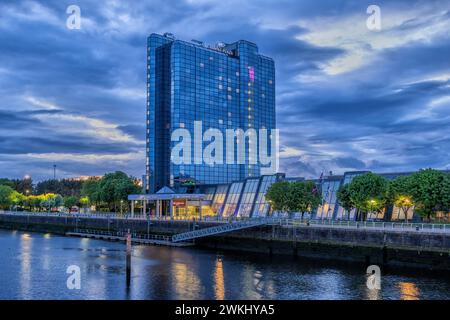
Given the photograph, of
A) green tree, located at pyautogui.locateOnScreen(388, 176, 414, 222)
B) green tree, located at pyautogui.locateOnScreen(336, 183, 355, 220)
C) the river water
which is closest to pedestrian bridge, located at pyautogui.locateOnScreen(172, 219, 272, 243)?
the river water

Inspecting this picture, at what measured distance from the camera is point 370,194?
82.6 metres

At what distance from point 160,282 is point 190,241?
4040 centimetres

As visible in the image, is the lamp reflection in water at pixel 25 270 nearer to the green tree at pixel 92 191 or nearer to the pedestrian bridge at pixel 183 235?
the pedestrian bridge at pixel 183 235

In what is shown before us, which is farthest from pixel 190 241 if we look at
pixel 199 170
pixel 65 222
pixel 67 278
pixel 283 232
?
pixel 199 170

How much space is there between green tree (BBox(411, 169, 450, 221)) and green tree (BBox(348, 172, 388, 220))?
6094 millimetres

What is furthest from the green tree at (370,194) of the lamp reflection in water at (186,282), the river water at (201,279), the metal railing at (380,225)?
the lamp reflection in water at (186,282)

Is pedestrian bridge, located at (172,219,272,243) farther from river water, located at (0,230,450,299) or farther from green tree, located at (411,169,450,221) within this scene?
green tree, located at (411,169,450,221)

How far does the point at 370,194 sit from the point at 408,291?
36381 mm

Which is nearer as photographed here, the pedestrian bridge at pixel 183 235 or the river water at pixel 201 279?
the river water at pixel 201 279

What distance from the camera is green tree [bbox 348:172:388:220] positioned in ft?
271

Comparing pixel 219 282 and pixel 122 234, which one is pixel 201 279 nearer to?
pixel 219 282

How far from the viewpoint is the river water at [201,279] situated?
46.7m

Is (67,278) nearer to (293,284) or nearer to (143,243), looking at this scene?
(293,284)

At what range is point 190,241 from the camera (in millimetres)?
93375
